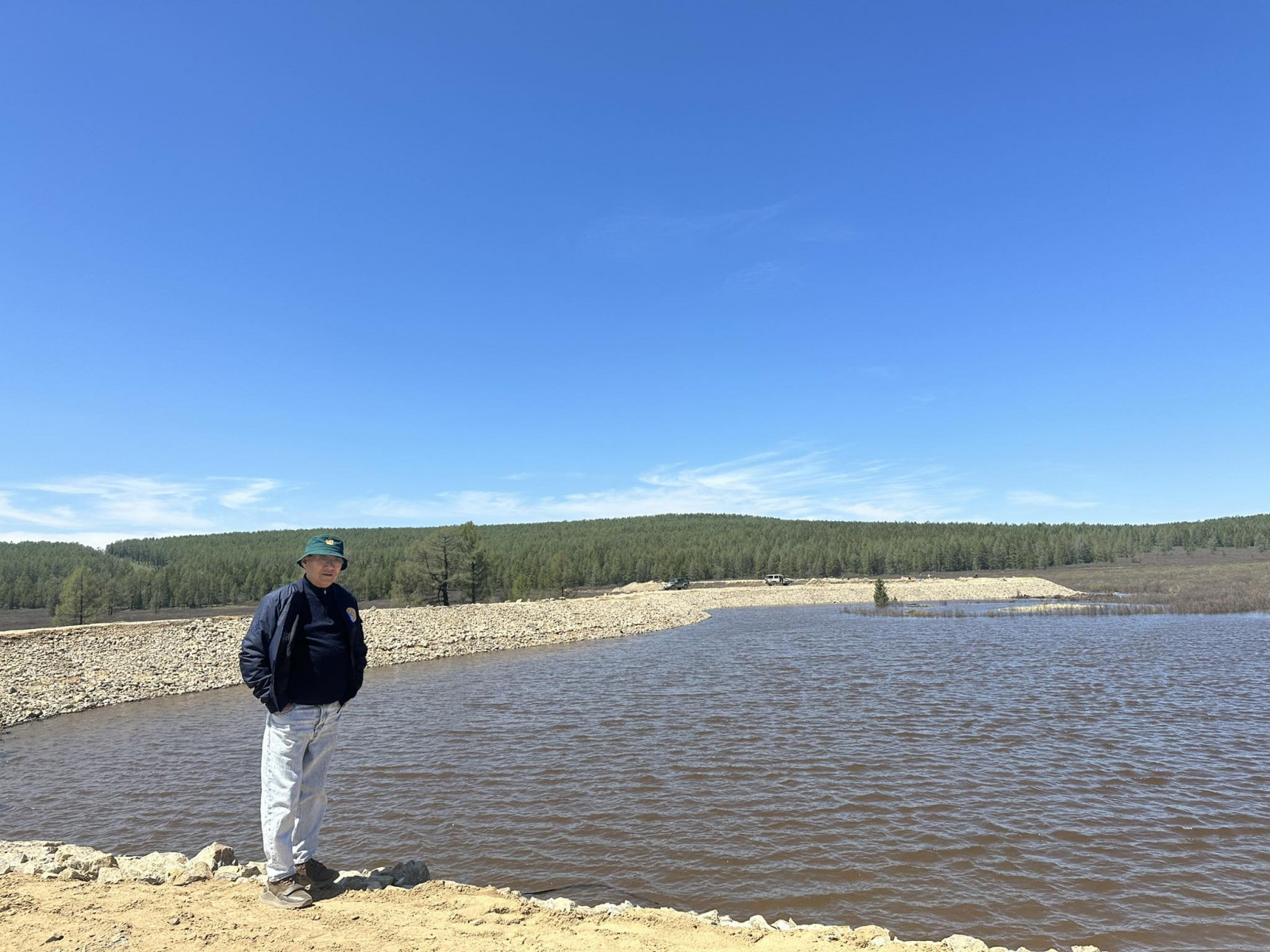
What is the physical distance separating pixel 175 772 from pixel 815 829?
1144cm

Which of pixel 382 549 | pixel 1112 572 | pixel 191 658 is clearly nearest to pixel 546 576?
Answer: pixel 382 549

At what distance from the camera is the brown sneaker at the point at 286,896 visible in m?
5.82

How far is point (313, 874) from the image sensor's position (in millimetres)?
6184

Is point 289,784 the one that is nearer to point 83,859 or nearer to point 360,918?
point 360,918

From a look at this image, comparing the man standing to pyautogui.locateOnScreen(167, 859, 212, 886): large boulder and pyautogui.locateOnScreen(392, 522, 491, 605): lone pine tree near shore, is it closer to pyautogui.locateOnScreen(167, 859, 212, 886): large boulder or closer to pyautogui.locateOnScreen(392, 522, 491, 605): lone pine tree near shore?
pyautogui.locateOnScreen(167, 859, 212, 886): large boulder

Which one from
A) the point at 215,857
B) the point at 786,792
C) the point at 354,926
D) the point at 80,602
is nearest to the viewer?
the point at 354,926

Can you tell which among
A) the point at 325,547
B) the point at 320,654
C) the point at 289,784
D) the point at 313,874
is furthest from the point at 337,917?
the point at 325,547

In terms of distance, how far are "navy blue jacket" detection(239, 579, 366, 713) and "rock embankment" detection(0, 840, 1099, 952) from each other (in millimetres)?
1718

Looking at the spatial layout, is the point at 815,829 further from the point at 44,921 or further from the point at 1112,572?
the point at 1112,572

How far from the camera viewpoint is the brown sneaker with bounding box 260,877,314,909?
5816mm

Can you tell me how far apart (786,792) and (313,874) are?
271 inches

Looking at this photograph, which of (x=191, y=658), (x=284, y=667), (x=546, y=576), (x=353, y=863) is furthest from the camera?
(x=546, y=576)

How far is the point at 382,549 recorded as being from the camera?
127625mm

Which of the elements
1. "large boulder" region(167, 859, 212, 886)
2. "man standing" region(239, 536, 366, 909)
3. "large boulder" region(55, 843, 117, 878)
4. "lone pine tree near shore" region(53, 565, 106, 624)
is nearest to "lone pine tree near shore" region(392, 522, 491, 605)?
"lone pine tree near shore" region(53, 565, 106, 624)
